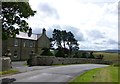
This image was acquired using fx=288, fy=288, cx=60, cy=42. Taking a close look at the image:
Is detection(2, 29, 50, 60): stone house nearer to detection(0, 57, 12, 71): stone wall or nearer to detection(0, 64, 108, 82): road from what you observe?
detection(0, 57, 12, 71): stone wall

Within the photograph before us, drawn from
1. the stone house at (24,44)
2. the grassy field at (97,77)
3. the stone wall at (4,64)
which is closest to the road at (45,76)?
the grassy field at (97,77)

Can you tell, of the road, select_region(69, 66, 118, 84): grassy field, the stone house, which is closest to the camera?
select_region(69, 66, 118, 84): grassy field

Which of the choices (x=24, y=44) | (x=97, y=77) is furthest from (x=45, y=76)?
(x=24, y=44)

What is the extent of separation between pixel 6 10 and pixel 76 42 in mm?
70695

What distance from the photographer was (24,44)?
68.9m

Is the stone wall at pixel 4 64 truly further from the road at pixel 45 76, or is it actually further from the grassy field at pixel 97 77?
the grassy field at pixel 97 77

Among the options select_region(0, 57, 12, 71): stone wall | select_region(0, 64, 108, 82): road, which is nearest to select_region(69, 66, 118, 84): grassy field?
select_region(0, 64, 108, 82): road

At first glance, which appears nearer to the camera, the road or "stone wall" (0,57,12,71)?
the road

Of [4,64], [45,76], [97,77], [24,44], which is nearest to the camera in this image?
[97,77]

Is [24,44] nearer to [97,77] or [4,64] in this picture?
[4,64]

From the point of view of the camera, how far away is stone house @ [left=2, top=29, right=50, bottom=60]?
64.5 m

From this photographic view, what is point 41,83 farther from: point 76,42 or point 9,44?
point 76,42

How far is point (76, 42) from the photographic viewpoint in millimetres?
98312

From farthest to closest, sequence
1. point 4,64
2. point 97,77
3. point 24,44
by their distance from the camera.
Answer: point 24,44 < point 4,64 < point 97,77
